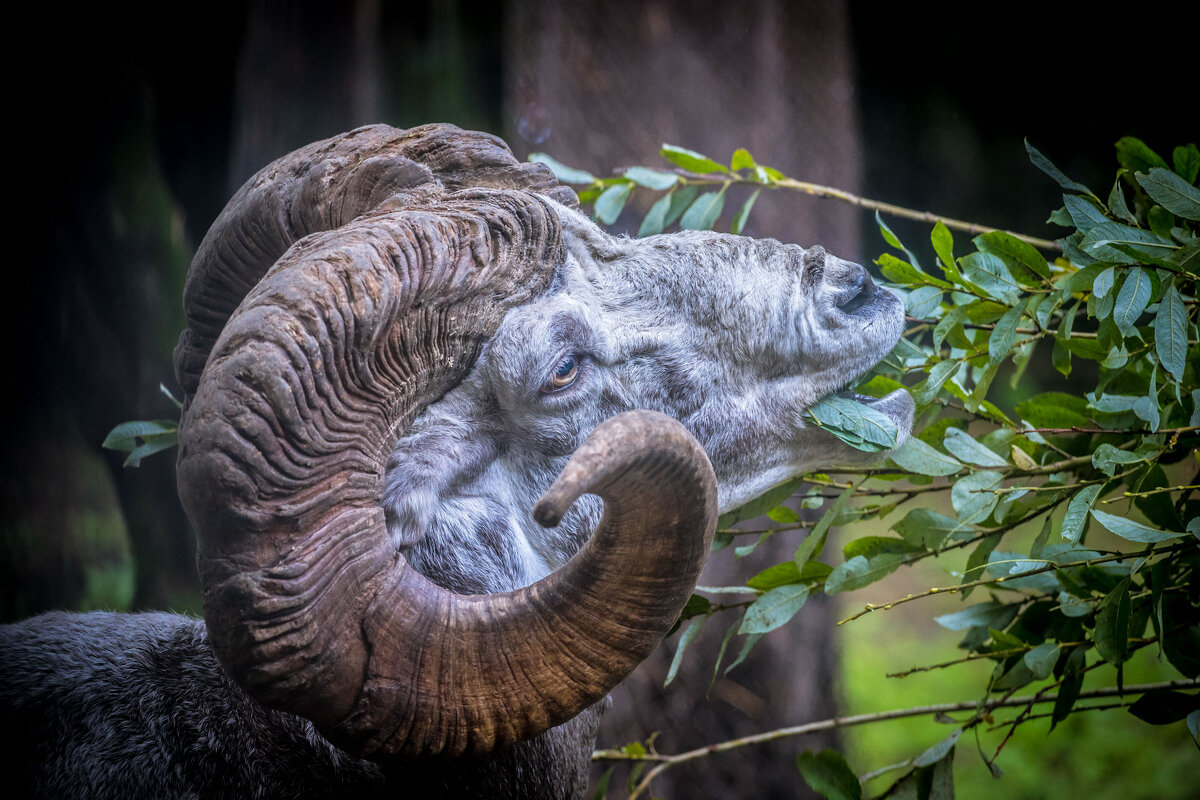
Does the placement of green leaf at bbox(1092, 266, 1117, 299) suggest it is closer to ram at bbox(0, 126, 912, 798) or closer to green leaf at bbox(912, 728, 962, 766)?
ram at bbox(0, 126, 912, 798)

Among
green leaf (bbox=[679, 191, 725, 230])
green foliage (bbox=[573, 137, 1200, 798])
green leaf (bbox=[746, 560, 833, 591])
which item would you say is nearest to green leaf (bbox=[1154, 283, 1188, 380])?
green foliage (bbox=[573, 137, 1200, 798])

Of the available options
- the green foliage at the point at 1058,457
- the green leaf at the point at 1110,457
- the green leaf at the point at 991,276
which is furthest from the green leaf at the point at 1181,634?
the green leaf at the point at 991,276

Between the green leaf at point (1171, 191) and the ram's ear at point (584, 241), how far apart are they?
1.12 m

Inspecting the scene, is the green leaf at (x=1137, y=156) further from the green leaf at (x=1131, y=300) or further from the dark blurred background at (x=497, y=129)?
the dark blurred background at (x=497, y=129)

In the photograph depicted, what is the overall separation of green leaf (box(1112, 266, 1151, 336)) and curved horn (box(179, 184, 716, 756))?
949mm

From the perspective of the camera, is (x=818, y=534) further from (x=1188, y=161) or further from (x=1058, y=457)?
(x=1188, y=161)

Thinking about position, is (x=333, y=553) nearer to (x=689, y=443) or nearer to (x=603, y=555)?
(x=603, y=555)

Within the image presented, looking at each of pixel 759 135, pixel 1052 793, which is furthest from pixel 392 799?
pixel 1052 793

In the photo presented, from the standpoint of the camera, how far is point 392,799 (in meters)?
1.68

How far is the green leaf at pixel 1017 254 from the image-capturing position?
196 centimetres

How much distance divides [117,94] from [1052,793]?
6.03 m

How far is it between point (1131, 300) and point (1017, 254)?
0.35 m

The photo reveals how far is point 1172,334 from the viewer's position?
1626 millimetres

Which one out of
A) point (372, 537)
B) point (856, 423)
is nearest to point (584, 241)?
point (856, 423)
